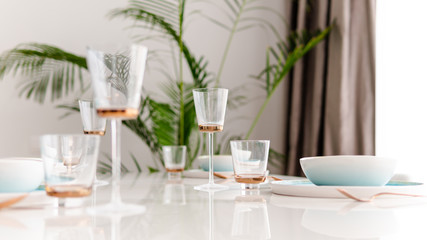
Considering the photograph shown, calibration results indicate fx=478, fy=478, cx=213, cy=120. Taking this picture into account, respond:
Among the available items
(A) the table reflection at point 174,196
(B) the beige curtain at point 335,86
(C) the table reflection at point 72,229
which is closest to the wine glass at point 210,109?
(A) the table reflection at point 174,196

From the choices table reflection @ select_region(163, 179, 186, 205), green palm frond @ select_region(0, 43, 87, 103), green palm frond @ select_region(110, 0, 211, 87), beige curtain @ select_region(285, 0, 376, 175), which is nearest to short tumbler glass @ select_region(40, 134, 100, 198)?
table reflection @ select_region(163, 179, 186, 205)

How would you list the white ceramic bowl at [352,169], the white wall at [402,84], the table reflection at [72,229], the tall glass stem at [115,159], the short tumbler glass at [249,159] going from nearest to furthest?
1. the table reflection at [72,229]
2. the tall glass stem at [115,159]
3. the white ceramic bowl at [352,169]
4. the short tumbler glass at [249,159]
5. the white wall at [402,84]

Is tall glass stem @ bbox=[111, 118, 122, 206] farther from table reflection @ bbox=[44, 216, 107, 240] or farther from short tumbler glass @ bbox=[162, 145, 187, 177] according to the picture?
short tumbler glass @ bbox=[162, 145, 187, 177]

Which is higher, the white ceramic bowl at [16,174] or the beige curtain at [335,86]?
the beige curtain at [335,86]

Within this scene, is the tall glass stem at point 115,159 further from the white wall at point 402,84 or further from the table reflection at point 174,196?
the white wall at point 402,84

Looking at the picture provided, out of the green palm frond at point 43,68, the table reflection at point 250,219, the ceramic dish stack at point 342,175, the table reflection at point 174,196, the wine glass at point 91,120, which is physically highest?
the green palm frond at point 43,68

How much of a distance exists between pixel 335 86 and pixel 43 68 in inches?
76.7

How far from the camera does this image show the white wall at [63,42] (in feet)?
10.3

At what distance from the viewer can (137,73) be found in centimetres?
71

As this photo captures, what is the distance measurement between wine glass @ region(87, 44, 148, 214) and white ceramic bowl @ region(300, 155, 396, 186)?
1.34 ft

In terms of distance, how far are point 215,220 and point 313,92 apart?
300cm

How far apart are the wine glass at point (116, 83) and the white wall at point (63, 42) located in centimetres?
246

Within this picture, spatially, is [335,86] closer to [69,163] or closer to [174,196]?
[174,196]

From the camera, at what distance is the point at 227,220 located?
0.64m
